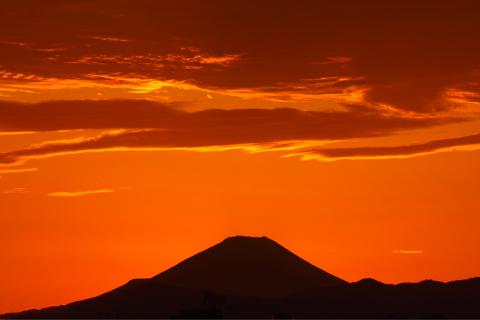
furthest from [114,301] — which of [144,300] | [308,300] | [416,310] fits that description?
[416,310]

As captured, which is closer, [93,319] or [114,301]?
[93,319]

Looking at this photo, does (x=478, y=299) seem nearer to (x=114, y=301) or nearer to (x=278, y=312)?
(x=278, y=312)

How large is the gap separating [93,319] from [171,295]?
18.8 metres

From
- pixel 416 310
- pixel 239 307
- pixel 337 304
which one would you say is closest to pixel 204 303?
pixel 239 307

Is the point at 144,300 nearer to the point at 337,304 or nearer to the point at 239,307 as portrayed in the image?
the point at 239,307

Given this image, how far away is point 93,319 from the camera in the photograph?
184 m

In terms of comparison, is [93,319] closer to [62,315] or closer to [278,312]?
[62,315]

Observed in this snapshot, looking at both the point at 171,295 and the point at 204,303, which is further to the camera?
the point at 171,295

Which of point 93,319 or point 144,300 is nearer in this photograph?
point 93,319

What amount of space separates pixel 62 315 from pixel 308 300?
4179cm

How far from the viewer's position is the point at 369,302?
196m

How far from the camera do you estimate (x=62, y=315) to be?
196000 mm

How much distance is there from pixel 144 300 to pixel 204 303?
14.4 metres

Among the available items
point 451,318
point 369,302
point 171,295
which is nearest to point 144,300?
point 171,295
